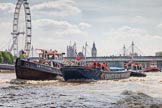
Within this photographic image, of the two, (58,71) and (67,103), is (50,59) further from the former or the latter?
(67,103)

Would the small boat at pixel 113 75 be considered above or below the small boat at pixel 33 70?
below

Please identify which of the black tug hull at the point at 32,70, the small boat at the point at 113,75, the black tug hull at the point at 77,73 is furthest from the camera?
the small boat at the point at 113,75

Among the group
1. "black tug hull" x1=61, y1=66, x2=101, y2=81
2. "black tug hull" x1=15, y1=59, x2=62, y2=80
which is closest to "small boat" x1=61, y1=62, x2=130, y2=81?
"black tug hull" x1=61, y1=66, x2=101, y2=81

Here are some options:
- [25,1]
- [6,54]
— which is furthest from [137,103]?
[6,54]

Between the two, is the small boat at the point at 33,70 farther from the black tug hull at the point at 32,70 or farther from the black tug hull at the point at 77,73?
the black tug hull at the point at 77,73

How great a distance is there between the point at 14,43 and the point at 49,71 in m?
95.4

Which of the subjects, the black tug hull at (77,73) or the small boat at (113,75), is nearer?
the black tug hull at (77,73)

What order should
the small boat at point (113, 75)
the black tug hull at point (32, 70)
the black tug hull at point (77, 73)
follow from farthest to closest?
the small boat at point (113, 75) < the black tug hull at point (32, 70) < the black tug hull at point (77, 73)

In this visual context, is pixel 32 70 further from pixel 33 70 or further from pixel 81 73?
pixel 81 73

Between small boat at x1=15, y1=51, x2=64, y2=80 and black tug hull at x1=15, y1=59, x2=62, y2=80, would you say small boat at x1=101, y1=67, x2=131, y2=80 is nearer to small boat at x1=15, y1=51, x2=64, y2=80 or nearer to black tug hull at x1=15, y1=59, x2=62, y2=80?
small boat at x1=15, y1=51, x2=64, y2=80

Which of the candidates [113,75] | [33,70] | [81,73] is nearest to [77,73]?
[81,73]

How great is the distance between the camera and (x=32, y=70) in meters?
53.2

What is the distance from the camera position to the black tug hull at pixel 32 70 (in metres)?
53.2

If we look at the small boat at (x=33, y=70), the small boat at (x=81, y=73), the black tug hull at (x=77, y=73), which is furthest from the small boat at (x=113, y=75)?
the small boat at (x=33, y=70)
